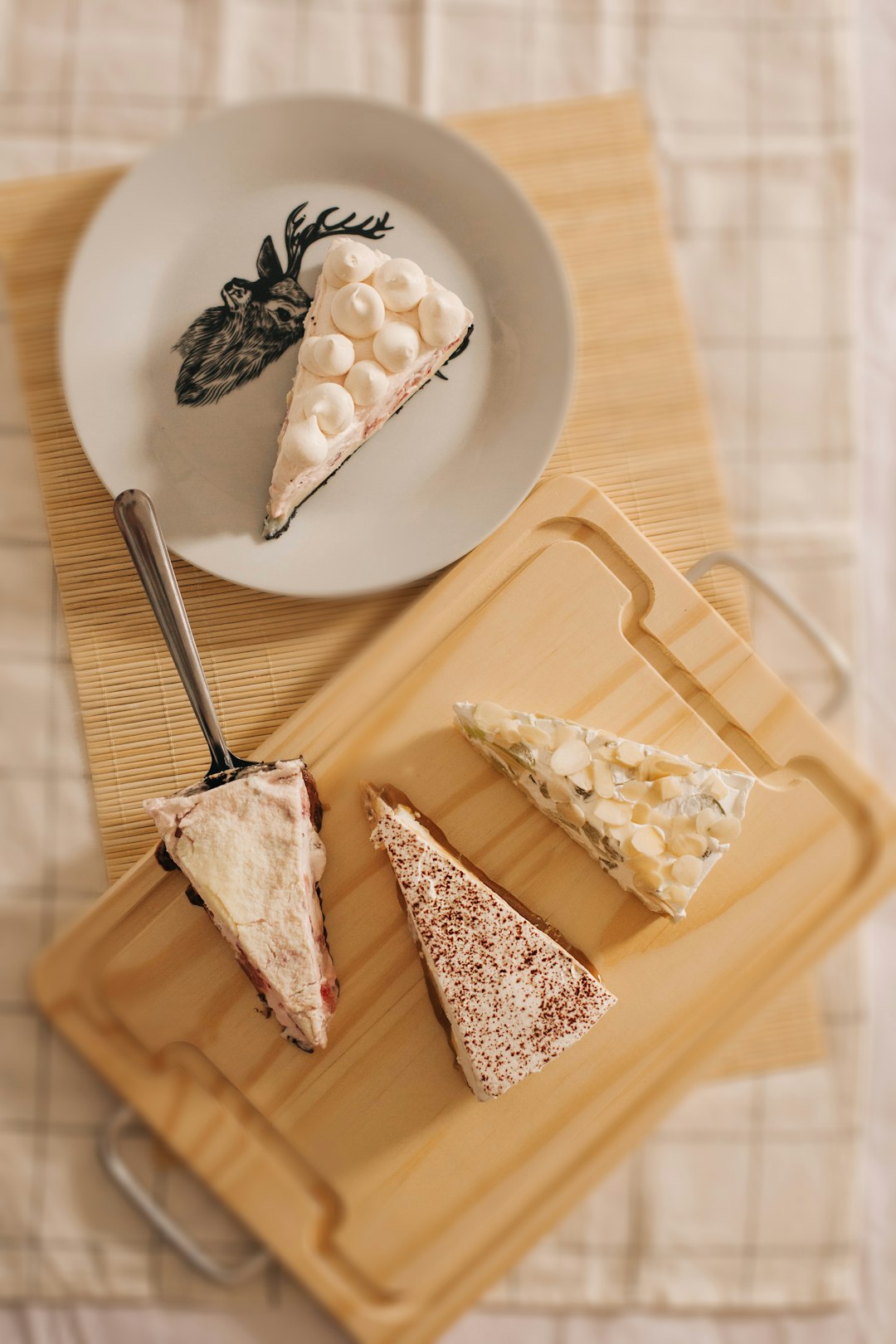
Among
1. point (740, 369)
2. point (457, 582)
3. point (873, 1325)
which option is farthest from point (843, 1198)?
point (740, 369)

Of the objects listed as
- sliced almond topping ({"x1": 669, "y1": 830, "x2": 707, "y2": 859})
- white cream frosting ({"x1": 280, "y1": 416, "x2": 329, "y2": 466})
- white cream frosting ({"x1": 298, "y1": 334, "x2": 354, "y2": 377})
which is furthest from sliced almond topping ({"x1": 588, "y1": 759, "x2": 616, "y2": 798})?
white cream frosting ({"x1": 298, "y1": 334, "x2": 354, "y2": 377})

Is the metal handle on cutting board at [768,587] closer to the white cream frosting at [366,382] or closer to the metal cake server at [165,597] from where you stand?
the white cream frosting at [366,382]

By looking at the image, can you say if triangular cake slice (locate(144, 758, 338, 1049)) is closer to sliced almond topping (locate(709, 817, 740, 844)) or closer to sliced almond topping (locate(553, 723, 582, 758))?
sliced almond topping (locate(553, 723, 582, 758))

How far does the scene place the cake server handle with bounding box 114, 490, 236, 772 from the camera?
1.53m

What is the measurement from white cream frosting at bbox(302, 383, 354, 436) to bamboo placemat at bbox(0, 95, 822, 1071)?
350 mm

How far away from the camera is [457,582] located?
5.50 feet

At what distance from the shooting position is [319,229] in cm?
175

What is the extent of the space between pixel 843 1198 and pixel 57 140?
2.78m

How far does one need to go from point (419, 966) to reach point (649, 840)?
47cm

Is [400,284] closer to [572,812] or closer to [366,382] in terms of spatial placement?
[366,382]

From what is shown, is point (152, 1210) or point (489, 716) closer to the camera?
point (489, 716)

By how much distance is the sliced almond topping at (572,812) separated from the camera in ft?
5.02

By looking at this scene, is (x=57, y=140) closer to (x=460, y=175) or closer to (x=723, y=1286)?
(x=460, y=175)

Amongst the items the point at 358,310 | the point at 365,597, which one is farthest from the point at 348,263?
the point at 365,597
